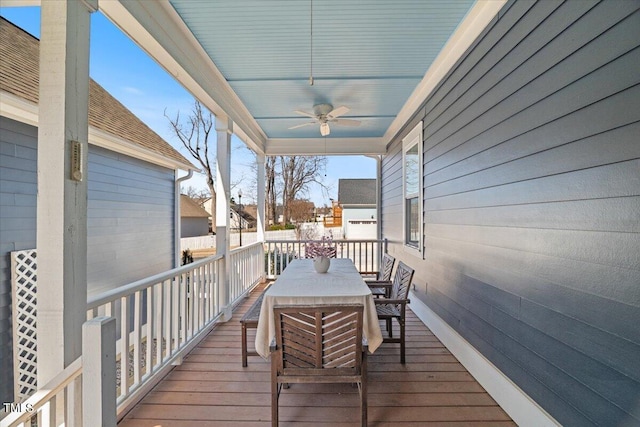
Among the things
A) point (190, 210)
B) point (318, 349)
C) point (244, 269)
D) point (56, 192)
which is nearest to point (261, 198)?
point (244, 269)

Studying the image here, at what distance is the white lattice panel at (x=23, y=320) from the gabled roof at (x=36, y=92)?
5.40 feet

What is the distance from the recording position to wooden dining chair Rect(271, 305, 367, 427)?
1.91 meters

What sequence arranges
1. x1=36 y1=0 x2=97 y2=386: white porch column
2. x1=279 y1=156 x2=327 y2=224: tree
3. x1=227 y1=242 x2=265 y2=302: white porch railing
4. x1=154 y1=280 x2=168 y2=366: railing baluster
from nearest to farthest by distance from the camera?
x1=36 y1=0 x2=97 y2=386: white porch column
x1=154 y1=280 x2=168 y2=366: railing baluster
x1=227 y1=242 x2=265 y2=302: white porch railing
x1=279 y1=156 x2=327 y2=224: tree

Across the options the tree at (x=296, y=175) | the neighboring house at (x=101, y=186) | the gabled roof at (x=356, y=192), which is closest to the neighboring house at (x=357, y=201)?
the gabled roof at (x=356, y=192)

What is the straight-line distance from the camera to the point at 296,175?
674 inches

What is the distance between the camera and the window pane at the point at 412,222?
4.52 m

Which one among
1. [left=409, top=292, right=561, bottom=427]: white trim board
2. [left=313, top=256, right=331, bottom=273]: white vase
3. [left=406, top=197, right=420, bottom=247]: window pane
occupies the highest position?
[left=406, top=197, right=420, bottom=247]: window pane

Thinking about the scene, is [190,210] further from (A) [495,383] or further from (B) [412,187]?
(A) [495,383]

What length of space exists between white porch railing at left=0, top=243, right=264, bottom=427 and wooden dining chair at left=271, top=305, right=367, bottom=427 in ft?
2.97

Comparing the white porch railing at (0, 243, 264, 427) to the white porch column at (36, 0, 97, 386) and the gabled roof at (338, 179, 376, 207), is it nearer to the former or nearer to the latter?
the white porch column at (36, 0, 97, 386)

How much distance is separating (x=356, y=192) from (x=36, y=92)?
1593cm

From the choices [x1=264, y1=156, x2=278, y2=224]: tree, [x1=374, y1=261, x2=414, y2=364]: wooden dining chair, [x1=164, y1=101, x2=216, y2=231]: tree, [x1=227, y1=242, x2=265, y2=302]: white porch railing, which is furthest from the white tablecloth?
[x1=264, y1=156, x2=278, y2=224]: tree

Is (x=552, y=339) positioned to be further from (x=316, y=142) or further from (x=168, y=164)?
(x=168, y=164)

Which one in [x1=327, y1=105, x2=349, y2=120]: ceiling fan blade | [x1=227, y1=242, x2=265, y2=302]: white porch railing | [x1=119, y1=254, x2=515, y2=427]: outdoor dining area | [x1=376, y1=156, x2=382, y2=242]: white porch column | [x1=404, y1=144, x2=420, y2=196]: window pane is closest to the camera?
[x1=119, y1=254, x2=515, y2=427]: outdoor dining area
